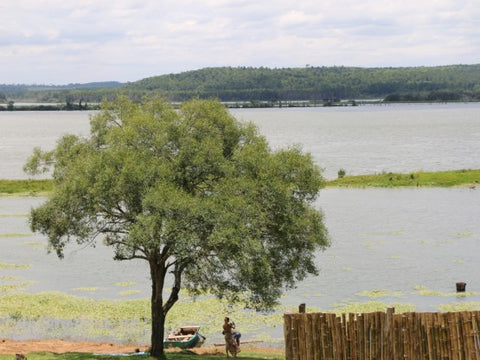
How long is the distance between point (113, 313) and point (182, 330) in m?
7.08

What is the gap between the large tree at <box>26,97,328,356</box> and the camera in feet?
87.8

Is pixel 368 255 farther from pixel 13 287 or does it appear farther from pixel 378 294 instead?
pixel 13 287

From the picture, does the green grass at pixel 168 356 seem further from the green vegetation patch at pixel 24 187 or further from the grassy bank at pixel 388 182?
the green vegetation patch at pixel 24 187

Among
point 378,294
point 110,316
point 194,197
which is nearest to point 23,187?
point 110,316

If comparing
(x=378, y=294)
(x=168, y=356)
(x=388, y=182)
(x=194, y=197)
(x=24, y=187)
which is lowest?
(x=378, y=294)

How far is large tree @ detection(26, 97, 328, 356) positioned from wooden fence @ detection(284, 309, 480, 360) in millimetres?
6463

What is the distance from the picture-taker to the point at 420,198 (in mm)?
84562

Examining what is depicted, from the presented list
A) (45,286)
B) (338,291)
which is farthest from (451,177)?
(45,286)

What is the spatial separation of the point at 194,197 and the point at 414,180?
2883 inches

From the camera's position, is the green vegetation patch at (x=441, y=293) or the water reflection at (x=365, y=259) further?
the water reflection at (x=365, y=259)

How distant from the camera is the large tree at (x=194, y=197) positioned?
26.8 m

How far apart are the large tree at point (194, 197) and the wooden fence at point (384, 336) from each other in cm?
646

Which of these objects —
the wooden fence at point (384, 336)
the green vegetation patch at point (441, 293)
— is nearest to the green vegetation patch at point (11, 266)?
the green vegetation patch at point (441, 293)

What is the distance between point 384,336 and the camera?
2022cm
